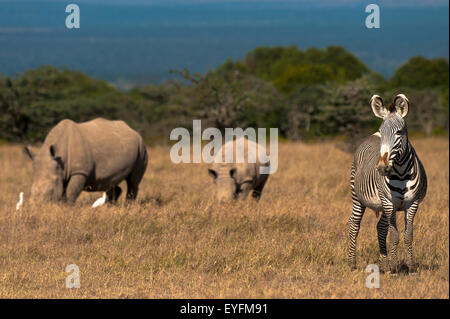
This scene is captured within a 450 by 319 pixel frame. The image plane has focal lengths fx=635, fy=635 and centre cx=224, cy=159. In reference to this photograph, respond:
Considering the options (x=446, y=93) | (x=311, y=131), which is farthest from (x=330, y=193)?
(x=446, y=93)

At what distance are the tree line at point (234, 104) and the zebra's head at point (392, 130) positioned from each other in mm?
3182

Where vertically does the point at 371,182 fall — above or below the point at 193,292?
above

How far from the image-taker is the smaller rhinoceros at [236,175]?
1179 cm

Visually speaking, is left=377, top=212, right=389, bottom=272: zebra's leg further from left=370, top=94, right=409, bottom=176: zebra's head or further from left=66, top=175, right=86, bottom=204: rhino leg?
left=66, top=175, right=86, bottom=204: rhino leg

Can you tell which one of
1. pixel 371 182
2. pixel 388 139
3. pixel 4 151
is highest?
pixel 388 139

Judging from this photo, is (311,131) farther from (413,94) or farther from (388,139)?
(388,139)

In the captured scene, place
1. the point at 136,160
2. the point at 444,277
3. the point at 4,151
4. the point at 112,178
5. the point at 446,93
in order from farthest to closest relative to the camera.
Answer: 1. the point at 446,93
2. the point at 4,151
3. the point at 136,160
4. the point at 112,178
5. the point at 444,277

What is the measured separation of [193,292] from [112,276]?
3.79ft

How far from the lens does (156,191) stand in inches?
530

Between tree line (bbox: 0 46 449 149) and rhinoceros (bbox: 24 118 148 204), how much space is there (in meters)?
4.86

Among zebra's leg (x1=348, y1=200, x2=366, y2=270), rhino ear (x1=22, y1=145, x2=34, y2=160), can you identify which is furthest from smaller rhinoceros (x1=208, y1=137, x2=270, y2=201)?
zebra's leg (x1=348, y1=200, x2=366, y2=270)

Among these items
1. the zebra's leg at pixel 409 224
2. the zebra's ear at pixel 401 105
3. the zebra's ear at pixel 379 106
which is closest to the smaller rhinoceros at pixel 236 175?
the zebra's leg at pixel 409 224

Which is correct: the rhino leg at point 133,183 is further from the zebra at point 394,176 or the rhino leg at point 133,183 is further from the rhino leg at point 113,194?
the zebra at point 394,176

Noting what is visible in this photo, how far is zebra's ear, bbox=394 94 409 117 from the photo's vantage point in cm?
592
